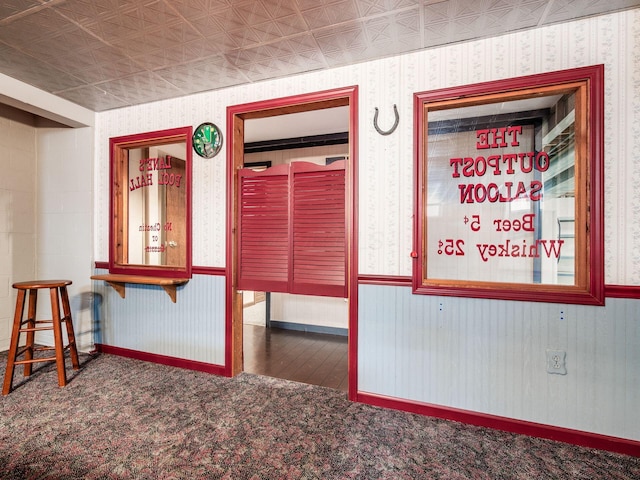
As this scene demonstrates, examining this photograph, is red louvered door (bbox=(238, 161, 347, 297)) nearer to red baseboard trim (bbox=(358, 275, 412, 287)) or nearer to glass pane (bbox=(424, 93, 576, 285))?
red baseboard trim (bbox=(358, 275, 412, 287))

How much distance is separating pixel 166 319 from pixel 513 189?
3.01 metres

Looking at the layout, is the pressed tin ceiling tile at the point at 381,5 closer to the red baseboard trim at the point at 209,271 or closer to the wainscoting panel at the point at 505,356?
the wainscoting panel at the point at 505,356

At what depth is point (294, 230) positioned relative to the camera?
97.0 inches

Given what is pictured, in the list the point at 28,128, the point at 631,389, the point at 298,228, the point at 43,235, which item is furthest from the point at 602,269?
the point at 28,128

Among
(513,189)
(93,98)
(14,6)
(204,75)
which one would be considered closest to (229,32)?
(204,75)

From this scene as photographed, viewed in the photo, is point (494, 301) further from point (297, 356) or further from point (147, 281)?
point (147, 281)

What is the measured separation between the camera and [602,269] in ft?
5.79

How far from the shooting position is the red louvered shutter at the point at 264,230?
2.51 meters

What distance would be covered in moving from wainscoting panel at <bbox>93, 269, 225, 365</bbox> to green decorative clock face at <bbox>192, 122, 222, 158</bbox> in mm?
1094

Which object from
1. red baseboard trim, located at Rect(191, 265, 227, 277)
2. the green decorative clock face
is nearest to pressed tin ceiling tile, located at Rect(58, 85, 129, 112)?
the green decorative clock face

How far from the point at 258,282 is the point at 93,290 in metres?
1.92

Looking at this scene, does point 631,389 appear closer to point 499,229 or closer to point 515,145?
point 499,229

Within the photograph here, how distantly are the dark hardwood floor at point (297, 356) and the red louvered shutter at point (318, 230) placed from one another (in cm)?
83

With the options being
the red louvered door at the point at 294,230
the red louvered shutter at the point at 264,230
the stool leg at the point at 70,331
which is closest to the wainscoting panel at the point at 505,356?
the red louvered door at the point at 294,230
